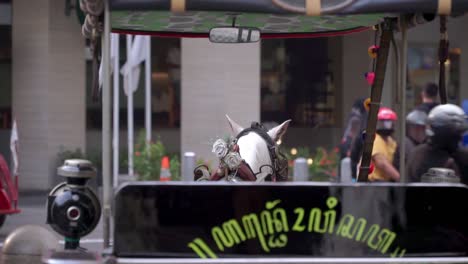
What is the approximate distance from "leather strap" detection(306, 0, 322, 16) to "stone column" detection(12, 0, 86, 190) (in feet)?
48.6

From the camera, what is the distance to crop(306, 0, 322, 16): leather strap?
4750 mm

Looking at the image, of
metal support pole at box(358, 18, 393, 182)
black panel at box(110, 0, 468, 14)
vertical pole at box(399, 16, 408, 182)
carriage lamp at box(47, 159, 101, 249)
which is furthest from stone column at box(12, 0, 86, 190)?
black panel at box(110, 0, 468, 14)

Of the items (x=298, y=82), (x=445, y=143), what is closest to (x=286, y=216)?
(x=445, y=143)

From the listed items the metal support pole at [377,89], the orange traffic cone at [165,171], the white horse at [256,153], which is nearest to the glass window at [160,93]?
the orange traffic cone at [165,171]

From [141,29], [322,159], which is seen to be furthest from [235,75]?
[141,29]

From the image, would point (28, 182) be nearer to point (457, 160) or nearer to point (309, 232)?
point (457, 160)

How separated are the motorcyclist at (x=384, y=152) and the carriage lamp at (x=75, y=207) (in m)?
5.35

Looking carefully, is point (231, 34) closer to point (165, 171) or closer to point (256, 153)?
point (256, 153)

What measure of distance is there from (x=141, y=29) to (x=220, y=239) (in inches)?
111

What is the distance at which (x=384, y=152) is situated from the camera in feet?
33.7

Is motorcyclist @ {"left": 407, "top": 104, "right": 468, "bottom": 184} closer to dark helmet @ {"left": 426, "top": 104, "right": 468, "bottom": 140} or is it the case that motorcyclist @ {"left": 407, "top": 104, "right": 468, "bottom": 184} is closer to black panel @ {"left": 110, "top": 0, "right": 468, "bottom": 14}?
dark helmet @ {"left": 426, "top": 104, "right": 468, "bottom": 140}

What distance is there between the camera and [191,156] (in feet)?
49.1

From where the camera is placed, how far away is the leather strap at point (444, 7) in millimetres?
4715

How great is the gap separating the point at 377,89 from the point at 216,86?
40.1 ft
